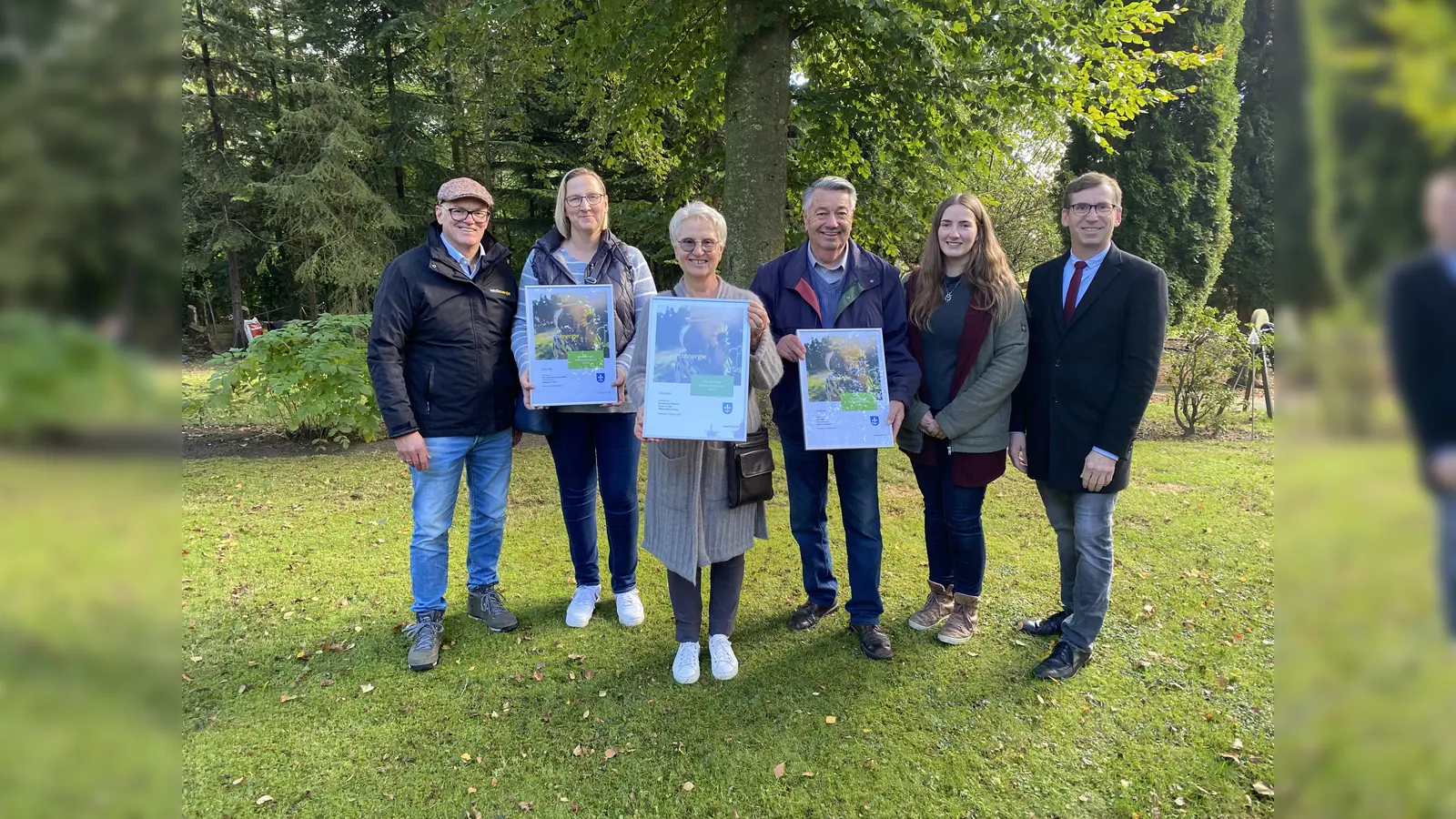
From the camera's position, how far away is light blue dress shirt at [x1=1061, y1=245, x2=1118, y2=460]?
3240mm

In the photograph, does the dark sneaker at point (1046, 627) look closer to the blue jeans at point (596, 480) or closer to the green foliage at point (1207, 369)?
the blue jeans at point (596, 480)

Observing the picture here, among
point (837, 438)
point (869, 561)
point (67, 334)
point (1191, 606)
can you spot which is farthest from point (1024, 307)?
point (67, 334)

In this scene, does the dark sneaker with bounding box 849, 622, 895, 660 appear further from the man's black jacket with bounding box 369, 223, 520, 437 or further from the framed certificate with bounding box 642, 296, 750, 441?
the man's black jacket with bounding box 369, 223, 520, 437

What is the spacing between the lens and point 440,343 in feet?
11.5

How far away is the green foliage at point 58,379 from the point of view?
503 mm

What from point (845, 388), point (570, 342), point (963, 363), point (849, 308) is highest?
point (849, 308)

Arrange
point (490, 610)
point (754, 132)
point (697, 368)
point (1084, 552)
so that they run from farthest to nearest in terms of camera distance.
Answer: point (754, 132) → point (490, 610) → point (1084, 552) → point (697, 368)

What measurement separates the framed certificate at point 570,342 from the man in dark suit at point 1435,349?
3333mm

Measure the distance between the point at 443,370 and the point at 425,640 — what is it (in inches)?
56.6

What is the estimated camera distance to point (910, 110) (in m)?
6.75

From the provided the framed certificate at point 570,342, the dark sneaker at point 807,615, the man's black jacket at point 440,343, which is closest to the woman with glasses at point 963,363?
the dark sneaker at point 807,615

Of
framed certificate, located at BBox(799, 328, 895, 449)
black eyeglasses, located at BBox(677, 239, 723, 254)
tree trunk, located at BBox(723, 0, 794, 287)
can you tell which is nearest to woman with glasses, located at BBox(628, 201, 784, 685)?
black eyeglasses, located at BBox(677, 239, 723, 254)

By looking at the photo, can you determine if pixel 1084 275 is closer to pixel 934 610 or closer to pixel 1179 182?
pixel 934 610

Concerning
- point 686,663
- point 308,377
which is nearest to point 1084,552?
point 686,663
